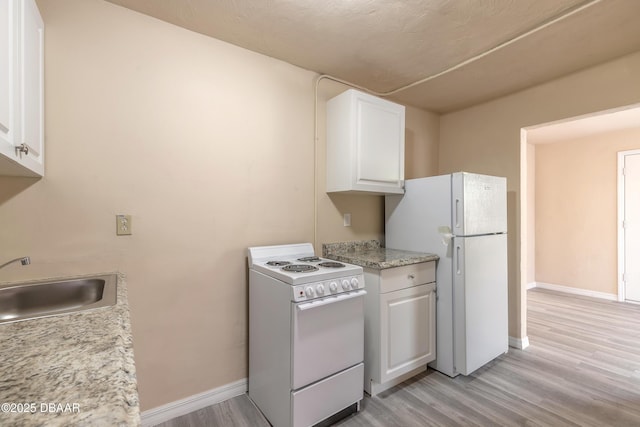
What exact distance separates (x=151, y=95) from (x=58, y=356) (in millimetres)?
1514

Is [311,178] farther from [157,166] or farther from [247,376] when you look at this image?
[247,376]

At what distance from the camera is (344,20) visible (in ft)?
5.78

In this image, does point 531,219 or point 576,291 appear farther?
point 531,219

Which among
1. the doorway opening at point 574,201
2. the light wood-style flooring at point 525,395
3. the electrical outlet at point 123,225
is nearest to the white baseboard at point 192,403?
the light wood-style flooring at point 525,395

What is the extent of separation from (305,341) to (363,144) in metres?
1.49

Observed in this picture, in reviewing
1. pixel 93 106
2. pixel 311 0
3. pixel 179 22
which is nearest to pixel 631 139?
pixel 311 0

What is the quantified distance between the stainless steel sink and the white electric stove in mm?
Answer: 799

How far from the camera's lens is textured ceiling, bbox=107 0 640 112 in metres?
1.65

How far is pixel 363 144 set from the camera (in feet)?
7.57

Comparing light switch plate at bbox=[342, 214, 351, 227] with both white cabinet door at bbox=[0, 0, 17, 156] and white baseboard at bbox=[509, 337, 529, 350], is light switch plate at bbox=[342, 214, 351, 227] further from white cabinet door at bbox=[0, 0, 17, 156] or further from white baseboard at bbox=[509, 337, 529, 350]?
white cabinet door at bbox=[0, 0, 17, 156]

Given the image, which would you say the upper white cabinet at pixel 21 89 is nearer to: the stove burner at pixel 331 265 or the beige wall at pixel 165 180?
the beige wall at pixel 165 180

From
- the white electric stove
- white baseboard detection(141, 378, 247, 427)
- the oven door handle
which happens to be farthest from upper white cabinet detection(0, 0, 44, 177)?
white baseboard detection(141, 378, 247, 427)

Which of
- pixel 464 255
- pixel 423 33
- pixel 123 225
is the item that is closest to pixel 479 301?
pixel 464 255

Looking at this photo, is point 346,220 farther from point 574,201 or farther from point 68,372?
point 574,201
